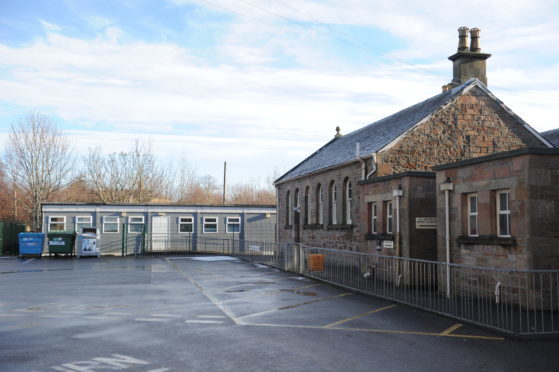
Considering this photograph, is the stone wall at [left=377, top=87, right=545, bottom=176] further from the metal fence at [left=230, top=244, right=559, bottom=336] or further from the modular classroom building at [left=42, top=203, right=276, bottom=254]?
the modular classroom building at [left=42, top=203, right=276, bottom=254]

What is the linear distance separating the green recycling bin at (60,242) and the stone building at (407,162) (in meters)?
13.5

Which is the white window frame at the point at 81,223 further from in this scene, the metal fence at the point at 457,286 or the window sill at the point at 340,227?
the window sill at the point at 340,227

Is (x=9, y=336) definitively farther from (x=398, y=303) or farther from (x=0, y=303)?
(x=398, y=303)

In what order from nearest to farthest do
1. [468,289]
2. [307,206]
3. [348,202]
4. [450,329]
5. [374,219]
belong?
[450,329] < [468,289] < [374,219] < [348,202] < [307,206]

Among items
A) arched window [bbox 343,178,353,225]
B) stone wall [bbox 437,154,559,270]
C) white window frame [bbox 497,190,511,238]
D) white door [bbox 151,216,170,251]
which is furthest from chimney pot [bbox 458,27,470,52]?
white door [bbox 151,216,170,251]

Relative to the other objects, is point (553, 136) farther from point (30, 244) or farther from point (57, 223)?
point (57, 223)

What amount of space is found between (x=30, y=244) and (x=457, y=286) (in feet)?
81.6

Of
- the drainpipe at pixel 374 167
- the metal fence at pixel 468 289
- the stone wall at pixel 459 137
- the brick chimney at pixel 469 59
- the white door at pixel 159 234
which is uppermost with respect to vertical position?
the brick chimney at pixel 469 59

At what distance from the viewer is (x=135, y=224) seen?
35.2 metres

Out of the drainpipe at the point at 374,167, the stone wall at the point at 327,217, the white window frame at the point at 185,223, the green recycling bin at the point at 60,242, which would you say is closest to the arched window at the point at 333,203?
the stone wall at the point at 327,217

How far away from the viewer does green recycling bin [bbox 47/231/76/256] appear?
30.5 metres

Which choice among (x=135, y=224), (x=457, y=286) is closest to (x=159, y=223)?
(x=135, y=224)

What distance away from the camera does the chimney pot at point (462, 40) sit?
79.8 feet

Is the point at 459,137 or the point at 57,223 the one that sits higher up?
the point at 459,137
